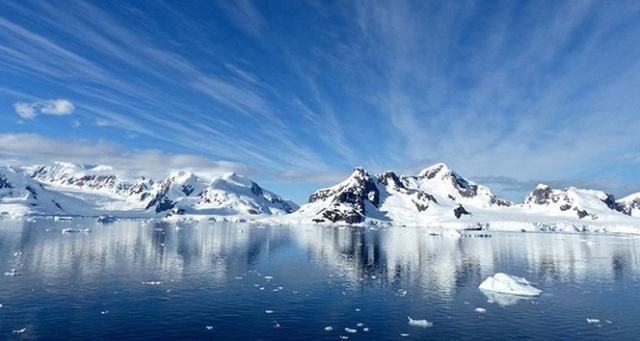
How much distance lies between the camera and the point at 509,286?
216 feet

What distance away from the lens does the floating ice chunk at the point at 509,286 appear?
64.4 meters

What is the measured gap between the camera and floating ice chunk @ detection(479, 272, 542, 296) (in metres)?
64.4

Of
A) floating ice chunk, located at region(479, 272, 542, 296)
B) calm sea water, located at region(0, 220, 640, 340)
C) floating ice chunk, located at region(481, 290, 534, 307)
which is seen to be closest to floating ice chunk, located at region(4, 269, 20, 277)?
calm sea water, located at region(0, 220, 640, 340)

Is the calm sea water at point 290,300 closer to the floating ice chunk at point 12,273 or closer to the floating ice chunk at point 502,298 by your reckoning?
the floating ice chunk at point 12,273

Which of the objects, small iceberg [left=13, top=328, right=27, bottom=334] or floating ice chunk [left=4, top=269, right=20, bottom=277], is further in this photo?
floating ice chunk [left=4, top=269, right=20, bottom=277]

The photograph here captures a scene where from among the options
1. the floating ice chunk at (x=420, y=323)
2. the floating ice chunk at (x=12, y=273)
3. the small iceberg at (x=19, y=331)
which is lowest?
the floating ice chunk at (x=420, y=323)

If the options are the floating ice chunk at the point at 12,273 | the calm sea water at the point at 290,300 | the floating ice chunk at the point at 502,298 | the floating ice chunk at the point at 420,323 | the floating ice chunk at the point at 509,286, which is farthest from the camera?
the floating ice chunk at the point at 12,273

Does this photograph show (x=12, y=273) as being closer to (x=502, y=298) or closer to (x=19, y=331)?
(x=19, y=331)

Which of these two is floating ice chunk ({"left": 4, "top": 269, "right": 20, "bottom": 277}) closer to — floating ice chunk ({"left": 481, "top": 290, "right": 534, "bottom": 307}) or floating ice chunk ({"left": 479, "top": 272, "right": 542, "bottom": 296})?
floating ice chunk ({"left": 481, "top": 290, "right": 534, "bottom": 307})

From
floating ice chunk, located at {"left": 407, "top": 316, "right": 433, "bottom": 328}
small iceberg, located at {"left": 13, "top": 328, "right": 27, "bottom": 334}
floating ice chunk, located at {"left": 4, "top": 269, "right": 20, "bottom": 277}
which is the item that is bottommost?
floating ice chunk, located at {"left": 407, "top": 316, "right": 433, "bottom": 328}

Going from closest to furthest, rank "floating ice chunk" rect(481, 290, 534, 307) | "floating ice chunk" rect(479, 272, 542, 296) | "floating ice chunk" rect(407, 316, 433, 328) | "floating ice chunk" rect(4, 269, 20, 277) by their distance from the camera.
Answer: "floating ice chunk" rect(407, 316, 433, 328)
"floating ice chunk" rect(481, 290, 534, 307)
"floating ice chunk" rect(479, 272, 542, 296)
"floating ice chunk" rect(4, 269, 20, 277)

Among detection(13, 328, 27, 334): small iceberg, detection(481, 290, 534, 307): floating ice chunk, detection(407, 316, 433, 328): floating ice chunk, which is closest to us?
detection(13, 328, 27, 334): small iceberg

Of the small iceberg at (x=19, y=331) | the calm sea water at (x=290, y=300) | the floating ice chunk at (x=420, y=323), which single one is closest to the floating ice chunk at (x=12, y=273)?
the calm sea water at (x=290, y=300)

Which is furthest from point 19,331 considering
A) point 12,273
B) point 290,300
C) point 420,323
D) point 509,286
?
point 509,286
